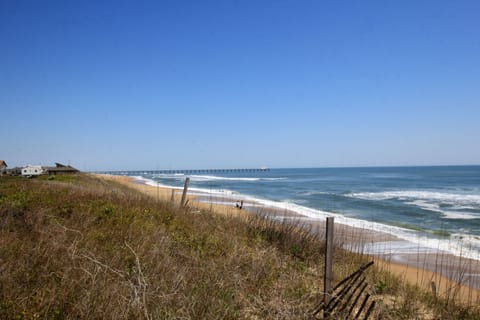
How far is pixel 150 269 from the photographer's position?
4793 millimetres

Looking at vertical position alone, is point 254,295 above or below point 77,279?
below

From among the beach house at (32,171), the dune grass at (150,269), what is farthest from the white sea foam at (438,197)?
the beach house at (32,171)

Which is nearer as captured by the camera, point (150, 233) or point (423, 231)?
point (150, 233)

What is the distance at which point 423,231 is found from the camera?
1720 centimetres

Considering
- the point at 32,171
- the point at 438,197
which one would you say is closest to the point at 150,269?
the point at 32,171

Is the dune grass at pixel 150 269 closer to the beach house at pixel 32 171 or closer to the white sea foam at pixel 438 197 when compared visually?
the beach house at pixel 32 171

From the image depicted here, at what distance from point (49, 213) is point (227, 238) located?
4515mm

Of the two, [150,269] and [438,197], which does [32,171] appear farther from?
[438,197]

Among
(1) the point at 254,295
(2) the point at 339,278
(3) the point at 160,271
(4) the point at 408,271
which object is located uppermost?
(3) the point at 160,271

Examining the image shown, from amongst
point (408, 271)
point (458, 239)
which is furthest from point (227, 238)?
point (458, 239)

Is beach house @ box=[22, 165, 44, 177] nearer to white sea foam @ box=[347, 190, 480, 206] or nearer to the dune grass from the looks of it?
the dune grass

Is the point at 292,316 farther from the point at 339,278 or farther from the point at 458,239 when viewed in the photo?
the point at 458,239

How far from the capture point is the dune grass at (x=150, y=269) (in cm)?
360

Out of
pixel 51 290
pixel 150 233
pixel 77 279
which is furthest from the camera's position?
pixel 150 233
